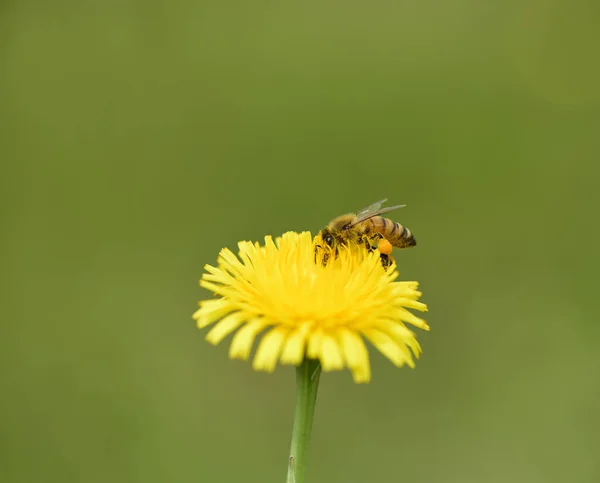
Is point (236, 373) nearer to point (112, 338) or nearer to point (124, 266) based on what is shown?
point (112, 338)

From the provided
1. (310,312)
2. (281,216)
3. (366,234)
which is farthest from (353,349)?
(281,216)

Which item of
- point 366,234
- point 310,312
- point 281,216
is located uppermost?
point 281,216

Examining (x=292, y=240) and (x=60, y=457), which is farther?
(x=60, y=457)

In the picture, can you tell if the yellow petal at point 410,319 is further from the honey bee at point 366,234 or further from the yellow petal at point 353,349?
the honey bee at point 366,234

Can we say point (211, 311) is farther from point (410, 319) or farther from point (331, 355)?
point (410, 319)

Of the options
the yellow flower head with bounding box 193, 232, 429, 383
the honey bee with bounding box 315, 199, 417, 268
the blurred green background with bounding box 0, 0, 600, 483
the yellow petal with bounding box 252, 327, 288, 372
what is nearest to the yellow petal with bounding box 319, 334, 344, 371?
the yellow flower head with bounding box 193, 232, 429, 383

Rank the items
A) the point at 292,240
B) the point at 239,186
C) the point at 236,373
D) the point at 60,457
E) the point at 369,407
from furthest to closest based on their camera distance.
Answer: the point at 239,186 < the point at 236,373 < the point at 369,407 < the point at 60,457 < the point at 292,240

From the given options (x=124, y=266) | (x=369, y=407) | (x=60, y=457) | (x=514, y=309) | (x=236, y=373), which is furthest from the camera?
(x=124, y=266)

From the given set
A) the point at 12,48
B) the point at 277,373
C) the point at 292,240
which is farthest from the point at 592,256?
the point at 12,48
